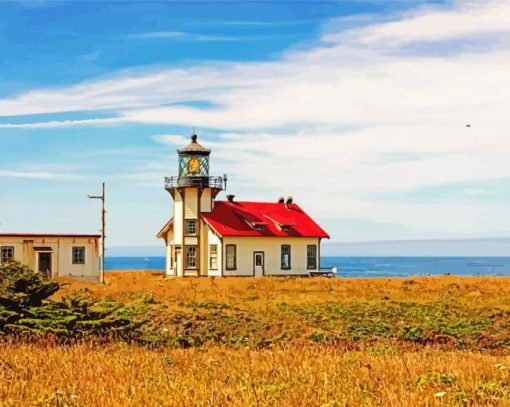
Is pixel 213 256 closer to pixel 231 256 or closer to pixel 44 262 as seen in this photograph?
pixel 231 256

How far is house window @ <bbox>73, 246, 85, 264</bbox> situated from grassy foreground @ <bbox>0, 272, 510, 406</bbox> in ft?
66.9

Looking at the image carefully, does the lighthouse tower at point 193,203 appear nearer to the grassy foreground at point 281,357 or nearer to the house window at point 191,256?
the house window at point 191,256

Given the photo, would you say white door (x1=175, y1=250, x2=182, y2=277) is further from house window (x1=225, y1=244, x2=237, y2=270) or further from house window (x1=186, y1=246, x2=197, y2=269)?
house window (x1=225, y1=244, x2=237, y2=270)

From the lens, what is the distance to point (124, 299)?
32594 mm

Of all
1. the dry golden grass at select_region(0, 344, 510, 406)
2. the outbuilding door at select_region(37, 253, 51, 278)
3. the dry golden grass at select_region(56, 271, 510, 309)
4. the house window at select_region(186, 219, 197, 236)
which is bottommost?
the dry golden grass at select_region(56, 271, 510, 309)

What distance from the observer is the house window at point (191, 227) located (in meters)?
56.6

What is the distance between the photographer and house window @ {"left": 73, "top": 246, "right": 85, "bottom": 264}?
51875mm

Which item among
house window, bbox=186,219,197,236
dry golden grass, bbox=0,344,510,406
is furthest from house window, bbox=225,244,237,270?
dry golden grass, bbox=0,344,510,406

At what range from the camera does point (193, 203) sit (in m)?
56.4

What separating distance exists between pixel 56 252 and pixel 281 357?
41.8 m

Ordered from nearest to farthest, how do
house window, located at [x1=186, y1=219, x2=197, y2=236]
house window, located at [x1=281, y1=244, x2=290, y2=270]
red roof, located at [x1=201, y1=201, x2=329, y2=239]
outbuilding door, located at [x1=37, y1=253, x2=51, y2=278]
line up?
outbuilding door, located at [x1=37, y1=253, x2=51, y2=278] → red roof, located at [x1=201, y1=201, x2=329, y2=239] → house window, located at [x1=186, y1=219, x2=197, y2=236] → house window, located at [x1=281, y1=244, x2=290, y2=270]

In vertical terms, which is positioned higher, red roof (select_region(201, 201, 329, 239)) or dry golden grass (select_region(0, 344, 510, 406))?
red roof (select_region(201, 201, 329, 239))

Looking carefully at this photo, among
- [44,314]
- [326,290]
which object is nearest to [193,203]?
[326,290]

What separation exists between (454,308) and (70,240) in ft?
100
